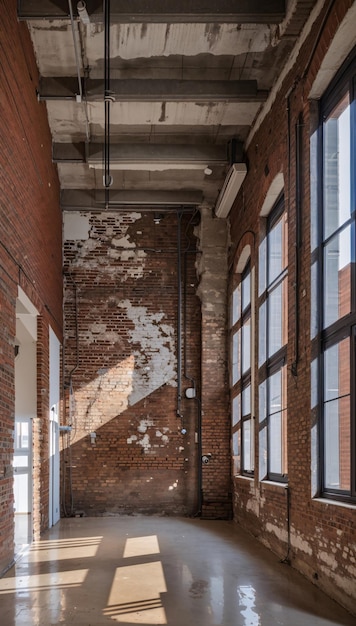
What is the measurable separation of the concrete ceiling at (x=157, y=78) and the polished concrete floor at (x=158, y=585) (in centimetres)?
482

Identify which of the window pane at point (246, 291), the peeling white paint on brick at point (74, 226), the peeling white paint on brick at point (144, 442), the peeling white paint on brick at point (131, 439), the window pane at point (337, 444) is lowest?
the peeling white paint on brick at point (144, 442)

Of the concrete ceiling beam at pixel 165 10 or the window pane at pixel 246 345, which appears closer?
the concrete ceiling beam at pixel 165 10

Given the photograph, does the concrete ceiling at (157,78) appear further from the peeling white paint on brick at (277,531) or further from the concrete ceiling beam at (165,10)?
the peeling white paint on brick at (277,531)

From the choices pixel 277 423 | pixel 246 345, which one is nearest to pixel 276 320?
pixel 277 423

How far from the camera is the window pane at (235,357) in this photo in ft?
39.9

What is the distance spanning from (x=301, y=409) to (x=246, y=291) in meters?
4.57

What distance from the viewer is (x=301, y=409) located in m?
7.25

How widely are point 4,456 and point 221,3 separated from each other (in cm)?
509

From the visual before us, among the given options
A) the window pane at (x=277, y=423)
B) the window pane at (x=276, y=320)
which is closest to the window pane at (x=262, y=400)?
the window pane at (x=277, y=423)

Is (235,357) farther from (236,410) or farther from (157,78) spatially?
(157,78)

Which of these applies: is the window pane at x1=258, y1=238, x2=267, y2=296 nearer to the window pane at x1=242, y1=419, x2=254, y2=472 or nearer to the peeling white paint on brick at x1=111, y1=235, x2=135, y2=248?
the window pane at x1=242, y1=419, x2=254, y2=472

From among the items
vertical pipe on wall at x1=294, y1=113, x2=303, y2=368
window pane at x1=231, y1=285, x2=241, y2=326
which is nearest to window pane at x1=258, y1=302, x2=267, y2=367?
vertical pipe on wall at x1=294, y1=113, x2=303, y2=368

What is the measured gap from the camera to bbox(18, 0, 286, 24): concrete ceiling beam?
7426 millimetres

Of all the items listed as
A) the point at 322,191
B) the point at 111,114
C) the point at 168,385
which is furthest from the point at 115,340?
the point at 322,191
